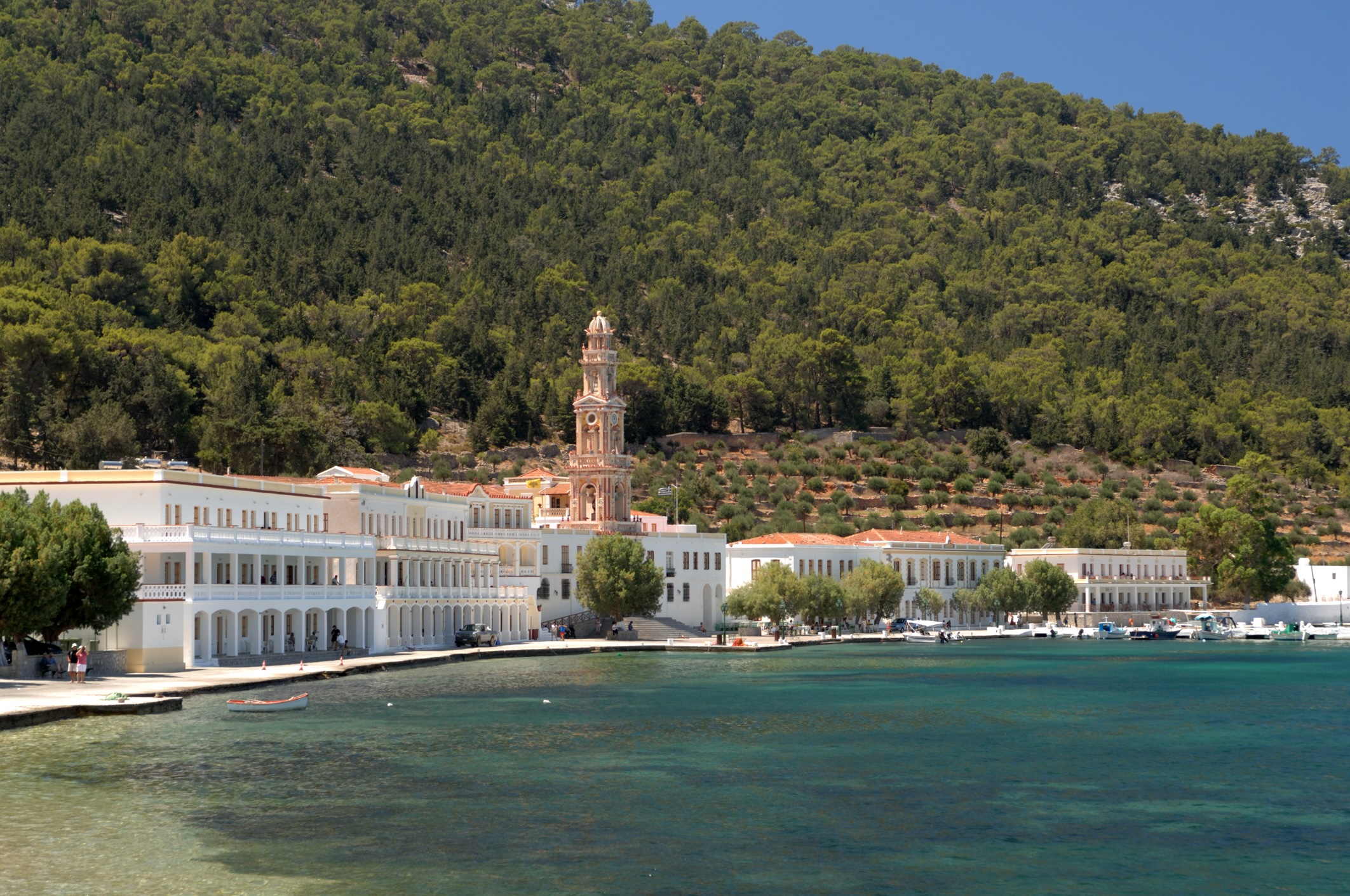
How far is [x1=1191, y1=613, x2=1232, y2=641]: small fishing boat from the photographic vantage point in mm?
120069

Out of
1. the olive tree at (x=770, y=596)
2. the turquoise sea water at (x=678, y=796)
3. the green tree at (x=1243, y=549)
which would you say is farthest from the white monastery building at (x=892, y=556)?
the turquoise sea water at (x=678, y=796)

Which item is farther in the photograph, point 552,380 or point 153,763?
point 552,380

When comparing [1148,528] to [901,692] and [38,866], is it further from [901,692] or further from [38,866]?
[38,866]

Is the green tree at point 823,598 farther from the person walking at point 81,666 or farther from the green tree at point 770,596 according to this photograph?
the person walking at point 81,666

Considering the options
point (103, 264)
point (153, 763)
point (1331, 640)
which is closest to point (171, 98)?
point (103, 264)

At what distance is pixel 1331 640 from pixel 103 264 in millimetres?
101160

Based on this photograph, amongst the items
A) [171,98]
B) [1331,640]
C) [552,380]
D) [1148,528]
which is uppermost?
[171,98]

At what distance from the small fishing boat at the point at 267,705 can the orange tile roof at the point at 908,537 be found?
71909mm

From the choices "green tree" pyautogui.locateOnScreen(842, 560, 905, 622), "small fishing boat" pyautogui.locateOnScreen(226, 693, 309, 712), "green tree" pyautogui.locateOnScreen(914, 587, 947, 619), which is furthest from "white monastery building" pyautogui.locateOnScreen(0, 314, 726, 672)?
"green tree" pyautogui.locateOnScreen(914, 587, 947, 619)

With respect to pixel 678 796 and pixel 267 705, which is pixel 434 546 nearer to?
pixel 267 705

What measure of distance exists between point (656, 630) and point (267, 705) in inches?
1882

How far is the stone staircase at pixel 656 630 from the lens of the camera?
92.8 metres

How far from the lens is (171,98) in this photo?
655 feet

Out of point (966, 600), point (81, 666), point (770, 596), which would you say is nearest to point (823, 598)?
point (770, 596)
